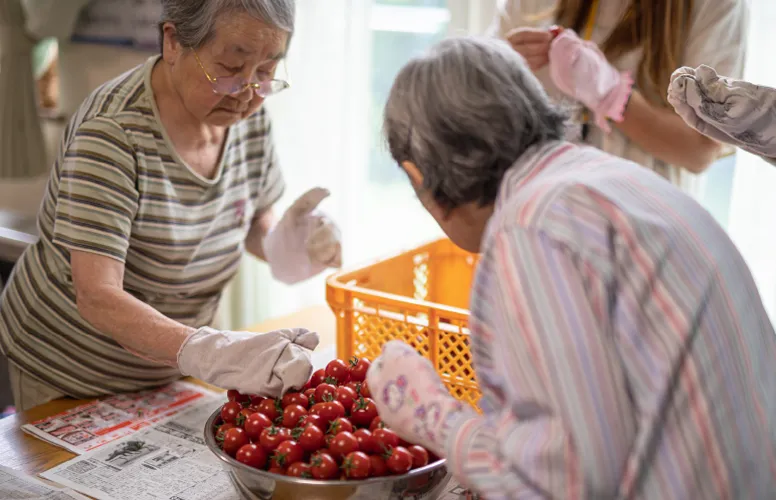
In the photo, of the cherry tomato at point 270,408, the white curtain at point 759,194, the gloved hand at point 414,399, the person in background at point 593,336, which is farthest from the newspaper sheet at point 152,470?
the white curtain at point 759,194

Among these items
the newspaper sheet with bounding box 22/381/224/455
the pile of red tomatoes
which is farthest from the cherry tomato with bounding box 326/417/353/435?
the newspaper sheet with bounding box 22/381/224/455

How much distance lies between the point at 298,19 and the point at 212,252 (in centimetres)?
148

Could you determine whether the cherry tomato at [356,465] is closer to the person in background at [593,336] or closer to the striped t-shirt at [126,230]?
the person in background at [593,336]

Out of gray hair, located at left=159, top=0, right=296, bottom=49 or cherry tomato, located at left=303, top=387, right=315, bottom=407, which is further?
gray hair, located at left=159, top=0, right=296, bottom=49

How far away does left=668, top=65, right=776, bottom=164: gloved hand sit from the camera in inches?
49.8

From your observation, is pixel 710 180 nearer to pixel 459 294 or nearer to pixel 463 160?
pixel 459 294

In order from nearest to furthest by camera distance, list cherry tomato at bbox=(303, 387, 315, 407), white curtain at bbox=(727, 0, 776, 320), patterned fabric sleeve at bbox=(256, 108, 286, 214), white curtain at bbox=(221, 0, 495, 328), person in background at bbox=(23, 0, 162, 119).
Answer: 1. cherry tomato at bbox=(303, 387, 315, 407)
2. patterned fabric sleeve at bbox=(256, 108, 286, 214)
3. white curtain at bbox=(727, 0, 776, 320)
4. white curtain at bbox=(221, 0, 495, 328)
5. person in background at bbox=(23, 0, 162, 119)

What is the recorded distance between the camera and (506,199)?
0.97m

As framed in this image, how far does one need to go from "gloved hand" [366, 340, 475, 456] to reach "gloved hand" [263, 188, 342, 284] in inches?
29.9

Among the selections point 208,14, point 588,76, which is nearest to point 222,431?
point 208,14

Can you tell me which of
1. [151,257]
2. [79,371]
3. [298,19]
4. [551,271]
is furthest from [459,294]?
[298,19]

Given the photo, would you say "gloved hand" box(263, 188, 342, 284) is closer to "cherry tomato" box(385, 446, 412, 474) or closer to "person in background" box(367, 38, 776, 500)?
"cherry tomato" box(385, 446, 412, 474)

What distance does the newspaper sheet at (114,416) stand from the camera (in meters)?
1.46

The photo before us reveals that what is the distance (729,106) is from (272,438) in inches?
35.0
